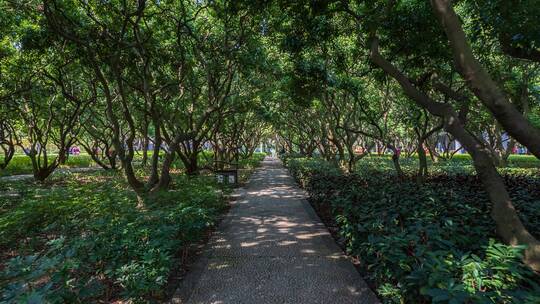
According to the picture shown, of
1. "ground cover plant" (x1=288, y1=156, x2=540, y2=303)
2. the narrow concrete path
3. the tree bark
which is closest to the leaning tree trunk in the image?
"ground cover plant" (x1=288, y1=156, x2=540, y2=303)

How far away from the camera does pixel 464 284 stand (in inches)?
76.9

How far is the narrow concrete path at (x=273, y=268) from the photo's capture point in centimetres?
349

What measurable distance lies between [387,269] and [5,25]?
10908 mm

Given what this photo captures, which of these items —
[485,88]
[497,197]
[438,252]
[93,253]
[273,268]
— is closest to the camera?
[438,252]

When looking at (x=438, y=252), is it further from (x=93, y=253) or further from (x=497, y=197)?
(x=93, y=253)

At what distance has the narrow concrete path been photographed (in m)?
3.49

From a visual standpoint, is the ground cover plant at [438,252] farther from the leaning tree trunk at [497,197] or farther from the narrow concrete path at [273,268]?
the narrow concrete path at [273,268]

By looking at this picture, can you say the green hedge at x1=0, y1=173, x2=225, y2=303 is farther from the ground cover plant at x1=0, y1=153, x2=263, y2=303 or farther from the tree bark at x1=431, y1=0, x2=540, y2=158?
the tree bark at x1=431, y1=0, x2=540, y2=158

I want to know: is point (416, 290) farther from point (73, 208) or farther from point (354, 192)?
point (73, 208)

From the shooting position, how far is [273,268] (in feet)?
14.0

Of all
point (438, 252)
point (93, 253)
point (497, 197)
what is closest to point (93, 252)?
point (93, 253)

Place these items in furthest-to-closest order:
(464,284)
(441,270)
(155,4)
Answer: (155,4) → (441,270) → (464,284)

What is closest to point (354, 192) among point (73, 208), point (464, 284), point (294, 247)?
point (294, 247)

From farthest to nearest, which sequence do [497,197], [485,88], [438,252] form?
[497,197] → [485,88] → [438,252]
